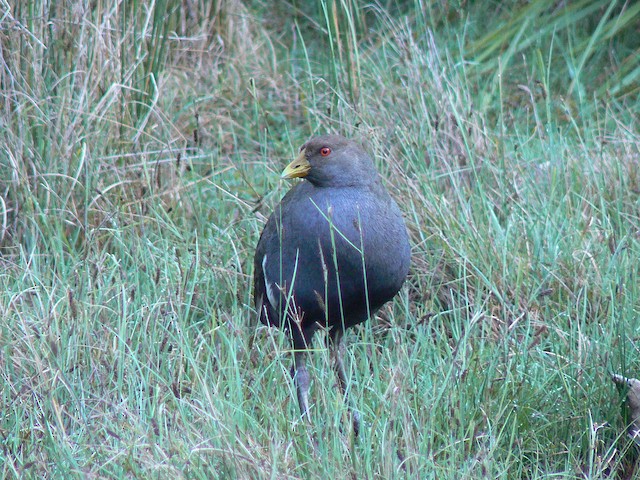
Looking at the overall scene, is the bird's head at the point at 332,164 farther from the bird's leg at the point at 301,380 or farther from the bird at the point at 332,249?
the bird's leg at the point at 301,380

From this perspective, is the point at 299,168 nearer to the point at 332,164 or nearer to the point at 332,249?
the point at 332,164

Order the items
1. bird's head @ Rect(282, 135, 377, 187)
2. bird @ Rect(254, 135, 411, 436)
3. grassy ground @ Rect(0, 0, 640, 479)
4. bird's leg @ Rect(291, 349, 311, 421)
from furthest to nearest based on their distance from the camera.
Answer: bird's head @ Rect(282, 135, 377, 187) → bird @ Rect(254, 135, 411, 436) → bird's leg @ Rect(291, 349, 311, 421) → grassy ground @ Rect(0, 0, 640, 479)

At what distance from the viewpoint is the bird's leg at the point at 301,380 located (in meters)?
3.46

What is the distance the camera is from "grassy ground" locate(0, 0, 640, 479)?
10.2 feet

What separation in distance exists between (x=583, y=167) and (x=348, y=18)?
1361mm

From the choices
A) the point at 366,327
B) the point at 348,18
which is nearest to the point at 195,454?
the point at 366,327

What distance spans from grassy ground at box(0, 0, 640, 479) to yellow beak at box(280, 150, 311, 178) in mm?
540

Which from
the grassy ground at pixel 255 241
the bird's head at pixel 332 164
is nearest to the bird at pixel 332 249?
the bird's head at pixel 332 164

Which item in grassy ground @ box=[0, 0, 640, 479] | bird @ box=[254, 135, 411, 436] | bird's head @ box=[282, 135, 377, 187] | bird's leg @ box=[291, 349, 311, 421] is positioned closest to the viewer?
grassy ground @ box=[0, 0, 640, 479]

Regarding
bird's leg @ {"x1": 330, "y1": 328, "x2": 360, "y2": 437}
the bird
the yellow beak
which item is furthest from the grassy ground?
the yellow beak

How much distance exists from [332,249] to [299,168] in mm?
427

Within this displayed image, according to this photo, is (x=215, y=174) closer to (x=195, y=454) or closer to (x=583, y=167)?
(x=583, y=167)

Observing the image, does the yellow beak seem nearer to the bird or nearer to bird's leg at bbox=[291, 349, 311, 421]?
the bird

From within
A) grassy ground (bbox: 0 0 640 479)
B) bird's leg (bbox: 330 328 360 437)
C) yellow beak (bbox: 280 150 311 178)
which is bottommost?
bird's leg (bbox: 330 328 360 437)
